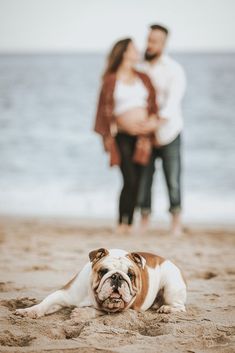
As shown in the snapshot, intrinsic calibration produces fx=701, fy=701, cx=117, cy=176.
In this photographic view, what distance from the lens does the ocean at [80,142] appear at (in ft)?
18.4

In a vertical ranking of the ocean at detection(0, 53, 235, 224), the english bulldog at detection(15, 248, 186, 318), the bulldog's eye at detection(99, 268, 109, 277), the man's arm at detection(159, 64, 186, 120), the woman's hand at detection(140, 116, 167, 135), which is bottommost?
the ocean at detection(0, 53, 235, 224)

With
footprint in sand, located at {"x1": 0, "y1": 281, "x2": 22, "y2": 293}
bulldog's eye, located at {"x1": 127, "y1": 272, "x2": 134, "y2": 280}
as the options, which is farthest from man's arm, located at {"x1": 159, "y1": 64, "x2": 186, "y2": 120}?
bulldog's eye, located at {"x1": 127, "y1": 272, "x2": 134, "y2": 280}

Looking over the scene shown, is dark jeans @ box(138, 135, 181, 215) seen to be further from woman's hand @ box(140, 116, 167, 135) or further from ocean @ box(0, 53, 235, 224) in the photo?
ocean @ box(0, 53, 235, 224)

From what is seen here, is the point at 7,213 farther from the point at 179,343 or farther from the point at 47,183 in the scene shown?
the point at 179,343

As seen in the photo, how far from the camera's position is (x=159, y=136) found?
399cm

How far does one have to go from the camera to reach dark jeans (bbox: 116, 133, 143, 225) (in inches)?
154

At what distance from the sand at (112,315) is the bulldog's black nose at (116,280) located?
124mm

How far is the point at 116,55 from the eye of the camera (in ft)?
12.7

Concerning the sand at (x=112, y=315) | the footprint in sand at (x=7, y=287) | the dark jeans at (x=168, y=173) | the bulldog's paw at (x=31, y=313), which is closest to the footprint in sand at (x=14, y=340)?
the sand at (x=112, y=315)

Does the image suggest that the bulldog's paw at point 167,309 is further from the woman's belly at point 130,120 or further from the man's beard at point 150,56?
the man's beard at point 150,56

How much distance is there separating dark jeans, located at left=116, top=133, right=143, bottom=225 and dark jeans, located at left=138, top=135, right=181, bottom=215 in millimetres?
56

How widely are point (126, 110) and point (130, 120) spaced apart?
0.20 feet

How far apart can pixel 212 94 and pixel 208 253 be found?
4.85m

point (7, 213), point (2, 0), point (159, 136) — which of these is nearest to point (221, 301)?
point (159, 136)
